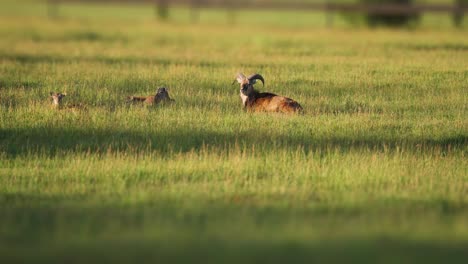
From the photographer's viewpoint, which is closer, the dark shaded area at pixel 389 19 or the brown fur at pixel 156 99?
the brown fur at pixel 156 99

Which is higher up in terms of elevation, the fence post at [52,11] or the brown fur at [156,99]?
the fence post at [52,11]

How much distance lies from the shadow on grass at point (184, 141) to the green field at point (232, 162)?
0.16 feet

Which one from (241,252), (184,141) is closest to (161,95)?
(184,141)

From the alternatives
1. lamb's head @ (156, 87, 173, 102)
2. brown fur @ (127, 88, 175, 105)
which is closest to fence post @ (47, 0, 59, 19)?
brown fur @ (127, 88, 175, 105)

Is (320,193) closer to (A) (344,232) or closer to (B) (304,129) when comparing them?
(A) (344,232)

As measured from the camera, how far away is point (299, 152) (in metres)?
14.0

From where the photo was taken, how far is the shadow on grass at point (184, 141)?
1434 centimetres

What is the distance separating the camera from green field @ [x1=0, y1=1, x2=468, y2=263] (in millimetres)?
8570

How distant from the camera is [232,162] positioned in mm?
13094

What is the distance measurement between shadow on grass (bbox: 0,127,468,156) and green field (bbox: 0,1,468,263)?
0.16 ft

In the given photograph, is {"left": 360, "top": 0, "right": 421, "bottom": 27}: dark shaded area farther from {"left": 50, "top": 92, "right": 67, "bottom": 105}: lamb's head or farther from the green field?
→ {"left": 50, "top": 92, "right": 67, "bottom": 105}: lamb's head

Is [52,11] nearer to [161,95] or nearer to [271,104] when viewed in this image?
[161,95]

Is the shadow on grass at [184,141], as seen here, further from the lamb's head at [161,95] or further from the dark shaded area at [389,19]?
the dark shaded area at [389,19]

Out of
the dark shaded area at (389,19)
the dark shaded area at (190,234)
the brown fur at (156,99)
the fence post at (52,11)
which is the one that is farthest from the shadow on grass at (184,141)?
the fence post at (52,11)
